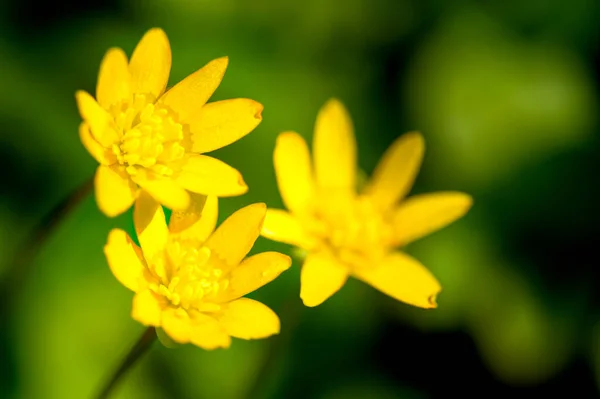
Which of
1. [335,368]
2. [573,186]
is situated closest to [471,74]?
[573,186]

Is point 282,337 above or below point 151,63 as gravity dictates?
below

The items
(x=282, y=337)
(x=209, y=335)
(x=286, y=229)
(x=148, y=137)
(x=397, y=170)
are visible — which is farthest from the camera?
(x=397, y=170)

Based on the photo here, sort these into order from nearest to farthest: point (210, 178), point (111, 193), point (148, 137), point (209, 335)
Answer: point (111, 193) < point (209, 335) < point (210, 178) < point (148, 137)

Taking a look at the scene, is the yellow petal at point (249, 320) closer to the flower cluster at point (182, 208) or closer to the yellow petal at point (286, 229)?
the flower cluster at point (182, 208)

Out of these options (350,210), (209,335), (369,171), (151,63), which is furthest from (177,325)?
(369,171)

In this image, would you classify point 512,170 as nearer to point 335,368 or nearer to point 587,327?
point 587,327

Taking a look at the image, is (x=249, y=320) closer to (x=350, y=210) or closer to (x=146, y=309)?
(x=146, y=309)

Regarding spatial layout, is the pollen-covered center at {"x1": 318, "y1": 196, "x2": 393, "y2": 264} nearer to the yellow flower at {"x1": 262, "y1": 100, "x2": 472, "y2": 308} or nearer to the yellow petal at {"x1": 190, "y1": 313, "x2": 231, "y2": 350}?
the yellow flower at {"x1": 262, "y1": 100, "x2": 472, "y2": 308}
